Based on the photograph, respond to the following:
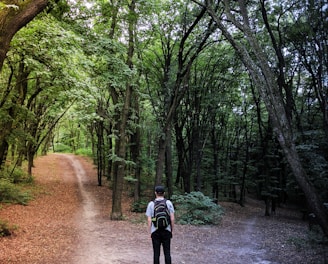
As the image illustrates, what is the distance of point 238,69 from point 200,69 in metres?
2.60

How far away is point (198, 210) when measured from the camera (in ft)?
43.5

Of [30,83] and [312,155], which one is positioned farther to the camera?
[30,83]

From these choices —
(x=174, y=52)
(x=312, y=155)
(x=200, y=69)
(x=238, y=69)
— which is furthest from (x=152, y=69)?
(x=312, y=155)

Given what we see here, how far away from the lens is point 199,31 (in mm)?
15523

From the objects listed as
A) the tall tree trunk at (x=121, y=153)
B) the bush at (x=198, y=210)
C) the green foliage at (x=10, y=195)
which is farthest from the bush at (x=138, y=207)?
the green foliage at (x=10, y=195)

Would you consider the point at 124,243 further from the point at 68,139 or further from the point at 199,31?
the point at 68,139

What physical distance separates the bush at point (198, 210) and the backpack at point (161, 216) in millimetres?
8064

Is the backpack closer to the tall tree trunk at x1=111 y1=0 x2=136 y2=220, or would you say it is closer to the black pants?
the black pants

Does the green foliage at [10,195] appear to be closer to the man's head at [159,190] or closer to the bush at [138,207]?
the bush at [138,207]

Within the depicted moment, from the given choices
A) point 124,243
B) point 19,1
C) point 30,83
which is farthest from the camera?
point 30,83

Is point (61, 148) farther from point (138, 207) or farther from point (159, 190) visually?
point (159, 190)

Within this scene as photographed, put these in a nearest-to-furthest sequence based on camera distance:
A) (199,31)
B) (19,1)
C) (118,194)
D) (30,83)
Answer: (19,1) → (118,194) → (199,31) → (30,83)

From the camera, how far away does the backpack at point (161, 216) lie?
4852 millimetres

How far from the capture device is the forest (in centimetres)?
685
